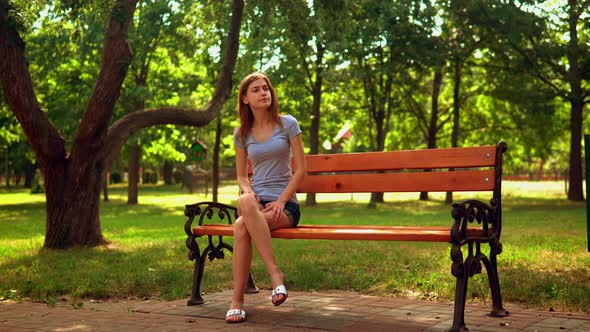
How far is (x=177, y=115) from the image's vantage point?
39.0ft

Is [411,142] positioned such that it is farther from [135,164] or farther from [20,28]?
[20,28]

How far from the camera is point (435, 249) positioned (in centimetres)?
988

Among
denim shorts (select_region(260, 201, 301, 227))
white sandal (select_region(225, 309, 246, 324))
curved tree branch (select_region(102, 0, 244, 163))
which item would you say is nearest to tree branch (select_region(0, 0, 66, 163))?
curved tree branch (select_region(102, 0, 244, 163))

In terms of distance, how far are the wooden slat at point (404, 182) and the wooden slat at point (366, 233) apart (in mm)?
489

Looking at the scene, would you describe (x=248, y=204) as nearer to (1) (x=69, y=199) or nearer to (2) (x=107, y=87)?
(1) (x=69, y=199)

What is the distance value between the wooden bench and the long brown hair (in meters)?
0.71

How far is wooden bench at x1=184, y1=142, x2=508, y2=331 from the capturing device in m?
4.98

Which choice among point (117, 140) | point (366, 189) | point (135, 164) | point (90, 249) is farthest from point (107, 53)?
point (135, 164)

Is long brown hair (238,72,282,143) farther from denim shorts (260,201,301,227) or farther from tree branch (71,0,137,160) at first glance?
tree branch (71,0,137,160)

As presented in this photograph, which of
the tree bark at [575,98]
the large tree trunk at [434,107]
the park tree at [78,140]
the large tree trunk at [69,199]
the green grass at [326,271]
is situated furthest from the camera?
the large tree trunk at [434,107]

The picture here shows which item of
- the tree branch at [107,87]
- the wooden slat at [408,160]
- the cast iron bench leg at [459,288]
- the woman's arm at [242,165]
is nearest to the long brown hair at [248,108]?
the woman's arm at [242,165]

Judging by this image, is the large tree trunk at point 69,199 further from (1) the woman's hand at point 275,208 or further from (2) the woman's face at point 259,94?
(1) the woman's hand at point 275,208

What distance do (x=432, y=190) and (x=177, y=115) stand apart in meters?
6.65

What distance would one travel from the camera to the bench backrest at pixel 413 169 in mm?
5684
